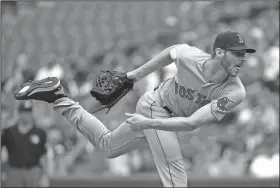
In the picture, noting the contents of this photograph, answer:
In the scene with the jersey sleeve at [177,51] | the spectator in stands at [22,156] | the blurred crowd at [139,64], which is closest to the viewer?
the jersey sleeve at [177,51]

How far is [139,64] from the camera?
11102 millimetres

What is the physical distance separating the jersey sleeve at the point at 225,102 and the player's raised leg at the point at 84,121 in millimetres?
781

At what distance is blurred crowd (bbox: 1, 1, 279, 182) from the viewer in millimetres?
9438

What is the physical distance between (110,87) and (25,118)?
2.79 meters

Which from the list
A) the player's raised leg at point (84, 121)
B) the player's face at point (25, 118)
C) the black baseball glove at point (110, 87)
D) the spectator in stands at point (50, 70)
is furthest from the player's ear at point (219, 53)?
the spectator in stands at point (50, 70)

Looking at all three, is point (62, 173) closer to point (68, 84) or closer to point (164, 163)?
point (68, 84)

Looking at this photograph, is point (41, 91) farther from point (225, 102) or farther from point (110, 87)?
point (225, 102)

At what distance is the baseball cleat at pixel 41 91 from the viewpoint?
5.63 meters

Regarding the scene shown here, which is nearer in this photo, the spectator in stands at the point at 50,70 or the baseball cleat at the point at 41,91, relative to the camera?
the baseball cleat at the point at 41,91

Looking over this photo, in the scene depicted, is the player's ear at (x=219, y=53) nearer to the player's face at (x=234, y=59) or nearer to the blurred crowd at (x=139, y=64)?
the player's face at (x=234, y=59)

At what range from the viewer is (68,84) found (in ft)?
37.2

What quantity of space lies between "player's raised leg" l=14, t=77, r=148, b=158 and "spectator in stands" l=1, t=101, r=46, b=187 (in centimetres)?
261

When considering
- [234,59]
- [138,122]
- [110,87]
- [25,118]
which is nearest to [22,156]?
[25,118]

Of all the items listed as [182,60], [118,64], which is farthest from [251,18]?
[182,60]
